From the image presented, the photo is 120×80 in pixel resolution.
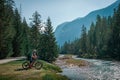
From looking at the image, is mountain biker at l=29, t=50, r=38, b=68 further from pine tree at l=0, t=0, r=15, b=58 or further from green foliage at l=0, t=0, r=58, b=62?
pine tree at l=0, t=0, r=15, b=58

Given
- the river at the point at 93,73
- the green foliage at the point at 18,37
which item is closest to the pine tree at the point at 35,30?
the green foliage at the point at 18,37

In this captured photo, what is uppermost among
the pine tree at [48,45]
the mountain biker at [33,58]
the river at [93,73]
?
the pine tree at [48,45]

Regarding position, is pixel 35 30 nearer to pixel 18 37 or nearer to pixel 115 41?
pixel 18 37

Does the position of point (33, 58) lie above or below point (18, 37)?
below

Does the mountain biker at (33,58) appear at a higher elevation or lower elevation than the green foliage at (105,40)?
lower

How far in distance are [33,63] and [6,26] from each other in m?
27.3

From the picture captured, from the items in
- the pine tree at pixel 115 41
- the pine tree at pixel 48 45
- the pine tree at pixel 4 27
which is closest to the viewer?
the pine tree at pixel 4 27

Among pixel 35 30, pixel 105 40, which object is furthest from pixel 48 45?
pixel 105 40

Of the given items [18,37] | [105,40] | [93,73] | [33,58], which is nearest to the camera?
[33,58]

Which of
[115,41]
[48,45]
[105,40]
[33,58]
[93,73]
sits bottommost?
[93,73]

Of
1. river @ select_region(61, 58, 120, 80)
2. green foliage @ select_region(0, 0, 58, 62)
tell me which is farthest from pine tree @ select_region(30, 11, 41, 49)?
river @ select_region(61, 58, 120, 80)

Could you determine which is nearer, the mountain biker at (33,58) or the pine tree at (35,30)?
the mountain biker at (33,58)

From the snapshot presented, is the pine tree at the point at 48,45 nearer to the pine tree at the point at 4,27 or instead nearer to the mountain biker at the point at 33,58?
the pine tree at the point at 4,27

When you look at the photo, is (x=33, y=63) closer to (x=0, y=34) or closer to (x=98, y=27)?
(x=0, y=34)
